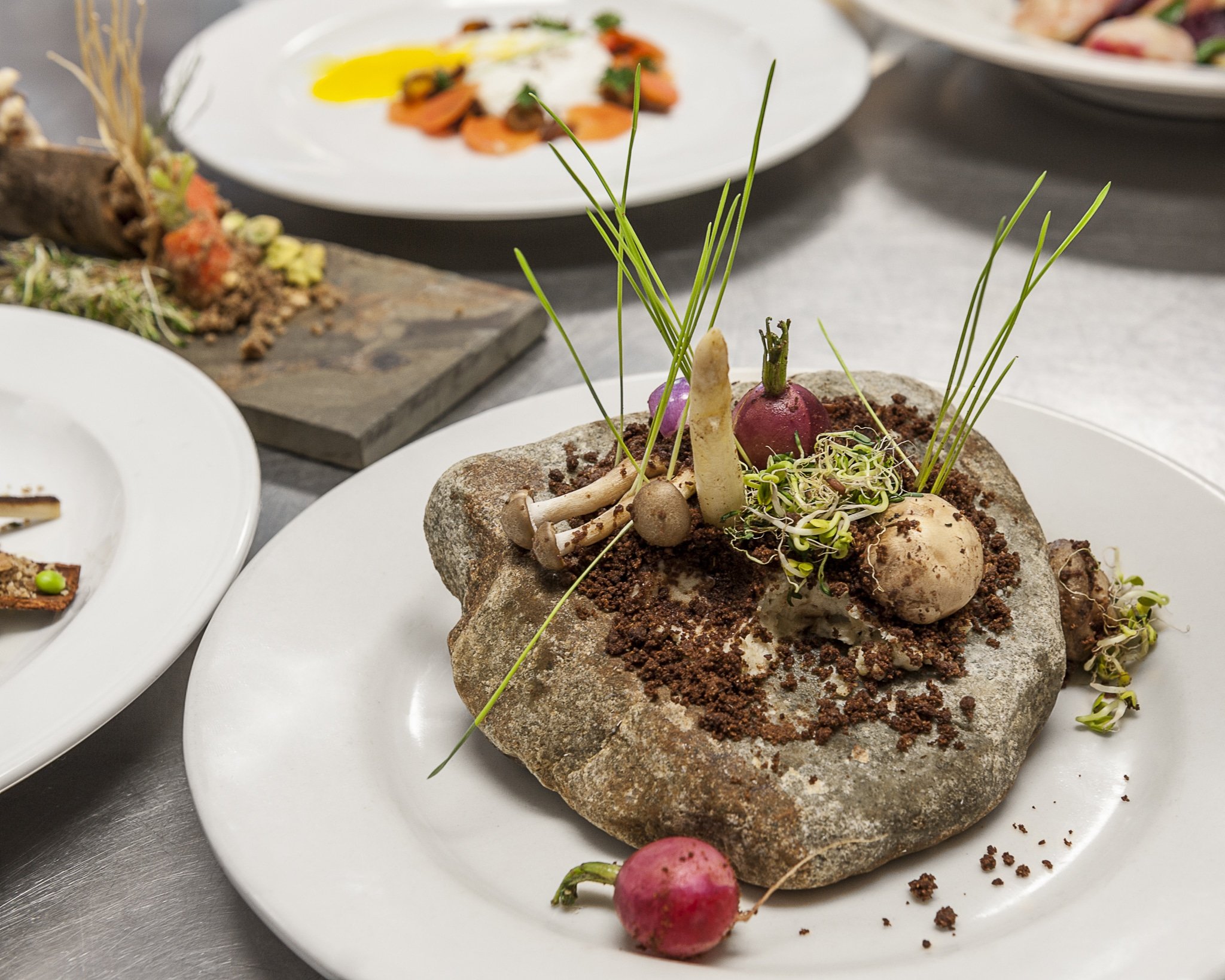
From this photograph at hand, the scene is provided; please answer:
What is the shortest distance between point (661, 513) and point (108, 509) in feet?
2.64

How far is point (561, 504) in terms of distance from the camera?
1075 mm

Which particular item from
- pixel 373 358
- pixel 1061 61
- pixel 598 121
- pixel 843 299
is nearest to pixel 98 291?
pixel 373 358

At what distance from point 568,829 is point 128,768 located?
51 cm

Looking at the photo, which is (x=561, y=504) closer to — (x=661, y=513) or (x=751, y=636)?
(x=661, y=513)

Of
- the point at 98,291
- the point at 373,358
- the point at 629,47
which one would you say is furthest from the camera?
the point at 629,47

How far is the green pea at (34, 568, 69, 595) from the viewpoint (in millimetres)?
1261

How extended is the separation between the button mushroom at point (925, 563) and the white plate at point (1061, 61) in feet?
4.74

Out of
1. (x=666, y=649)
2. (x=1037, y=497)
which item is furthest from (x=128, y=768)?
(x=1037, y=497)

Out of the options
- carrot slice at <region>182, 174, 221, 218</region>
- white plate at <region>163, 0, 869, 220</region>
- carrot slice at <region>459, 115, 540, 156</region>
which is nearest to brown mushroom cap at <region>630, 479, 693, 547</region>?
white plate at <region>163, 0, 869, 220</region>

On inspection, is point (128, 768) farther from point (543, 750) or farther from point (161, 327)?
point (161, 327)

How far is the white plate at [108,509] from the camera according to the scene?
107 centimetres

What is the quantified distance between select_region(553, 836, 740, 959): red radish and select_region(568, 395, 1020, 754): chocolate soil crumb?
13 centimetres

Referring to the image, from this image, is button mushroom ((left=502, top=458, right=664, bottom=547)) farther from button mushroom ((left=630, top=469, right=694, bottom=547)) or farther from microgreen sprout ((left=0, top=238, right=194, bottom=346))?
microgreen sprout ((left=0, top=238, right=194, bottom=346))

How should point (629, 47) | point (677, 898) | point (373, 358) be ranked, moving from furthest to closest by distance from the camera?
1. point (629, 47)
2. point (373, 358)
3. point (677, 898)
